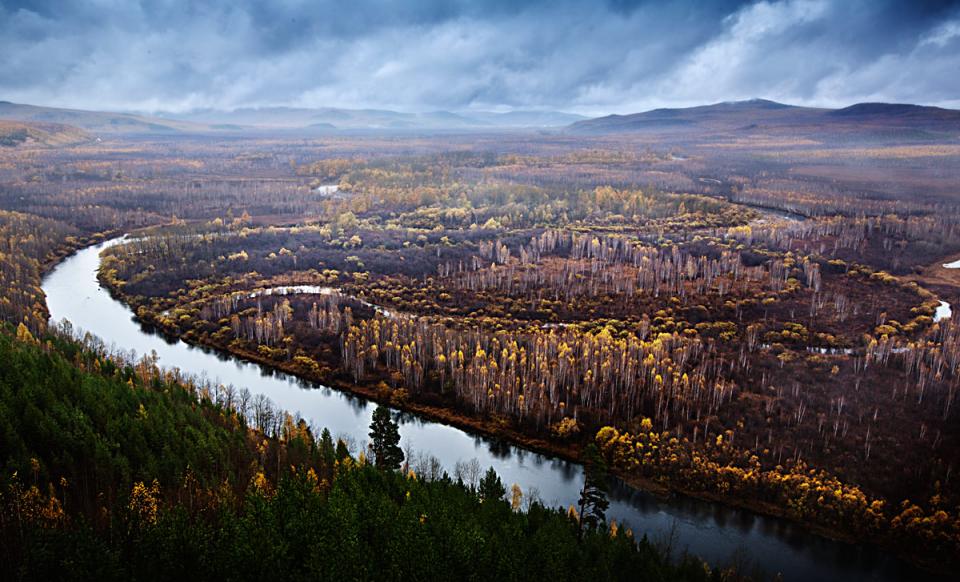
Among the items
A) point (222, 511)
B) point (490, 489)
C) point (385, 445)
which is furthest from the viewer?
point (385, 445)

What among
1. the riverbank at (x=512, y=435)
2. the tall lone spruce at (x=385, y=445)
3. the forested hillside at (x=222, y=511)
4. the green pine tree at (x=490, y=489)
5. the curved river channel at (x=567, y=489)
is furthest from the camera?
the tall lone spruce at (x=385, y=445)

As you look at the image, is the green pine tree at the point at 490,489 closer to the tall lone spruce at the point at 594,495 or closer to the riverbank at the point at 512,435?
the tall lone spruce at the point at 594,495

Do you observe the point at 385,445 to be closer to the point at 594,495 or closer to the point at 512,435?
the point at 512,435

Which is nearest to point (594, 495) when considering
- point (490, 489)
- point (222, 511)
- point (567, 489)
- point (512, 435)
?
point (567, 489)

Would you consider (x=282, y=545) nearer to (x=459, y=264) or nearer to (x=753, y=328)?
(x=753, y=328)

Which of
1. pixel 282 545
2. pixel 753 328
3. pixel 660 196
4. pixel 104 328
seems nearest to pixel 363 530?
pixel 282 545

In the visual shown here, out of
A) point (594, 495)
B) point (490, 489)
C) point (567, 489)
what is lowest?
point (567, 489)

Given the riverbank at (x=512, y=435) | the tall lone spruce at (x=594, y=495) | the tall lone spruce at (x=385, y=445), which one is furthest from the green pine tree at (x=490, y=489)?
the riverbank at (x=512, y=435)

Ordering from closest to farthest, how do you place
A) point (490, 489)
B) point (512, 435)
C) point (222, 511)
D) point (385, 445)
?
point (222, 511), point (490, 489), point (385, 445), point (512, 435)
